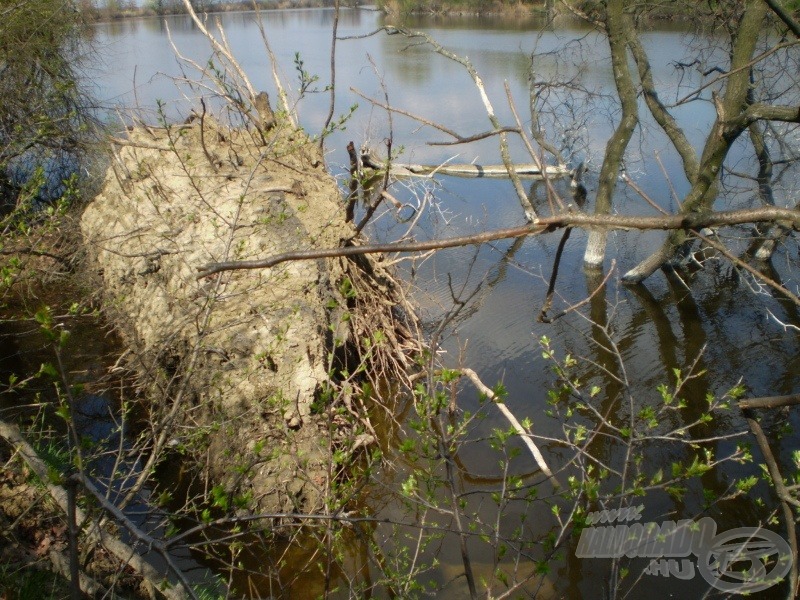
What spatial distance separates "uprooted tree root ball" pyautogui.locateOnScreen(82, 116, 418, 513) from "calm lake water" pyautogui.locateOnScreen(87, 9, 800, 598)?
0.61 metres

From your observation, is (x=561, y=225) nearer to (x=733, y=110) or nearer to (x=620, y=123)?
(x=733, y=110)

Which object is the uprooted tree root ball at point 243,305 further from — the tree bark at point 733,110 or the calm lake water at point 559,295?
the tree bark at point 733,110

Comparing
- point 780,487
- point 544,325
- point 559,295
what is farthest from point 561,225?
point 559,295

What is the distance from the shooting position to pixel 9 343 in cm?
710

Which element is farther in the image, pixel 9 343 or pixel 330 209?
pixel 9 343

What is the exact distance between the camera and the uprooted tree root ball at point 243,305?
423 centimetres

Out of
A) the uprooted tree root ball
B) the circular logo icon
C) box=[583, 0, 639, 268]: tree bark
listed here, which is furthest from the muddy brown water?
the uprooted tree root ball

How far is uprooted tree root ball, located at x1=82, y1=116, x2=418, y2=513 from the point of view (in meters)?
4.23

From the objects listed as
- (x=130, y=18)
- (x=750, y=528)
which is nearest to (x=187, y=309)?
(x=750, y=528)

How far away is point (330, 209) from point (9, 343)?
3894 mm

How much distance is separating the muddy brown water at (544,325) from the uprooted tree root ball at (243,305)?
563 millimetres

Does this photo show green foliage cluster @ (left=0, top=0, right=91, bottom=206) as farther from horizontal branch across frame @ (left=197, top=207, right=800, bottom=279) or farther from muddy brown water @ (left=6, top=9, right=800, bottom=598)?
horizontal branch across frame @ (left=197, top=207, right=800, bottom=279)

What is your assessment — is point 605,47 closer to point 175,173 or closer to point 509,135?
point 509,135

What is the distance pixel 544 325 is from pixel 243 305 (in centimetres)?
345
